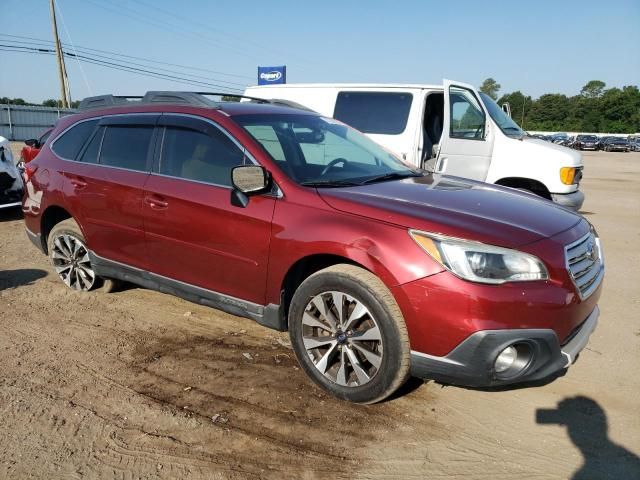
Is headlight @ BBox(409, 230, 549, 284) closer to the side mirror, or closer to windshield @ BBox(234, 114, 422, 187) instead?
windshield @ BBox(234, 114, 422, 187)

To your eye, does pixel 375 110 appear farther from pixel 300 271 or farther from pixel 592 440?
pixel 592 440

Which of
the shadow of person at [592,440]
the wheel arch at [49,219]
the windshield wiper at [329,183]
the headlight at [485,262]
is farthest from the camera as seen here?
the wheel arch at [49,219]

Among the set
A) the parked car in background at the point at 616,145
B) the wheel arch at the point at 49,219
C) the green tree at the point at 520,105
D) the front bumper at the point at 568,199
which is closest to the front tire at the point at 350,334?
the wheel arch at the point at 49,219

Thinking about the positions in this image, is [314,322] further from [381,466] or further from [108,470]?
[108,470]

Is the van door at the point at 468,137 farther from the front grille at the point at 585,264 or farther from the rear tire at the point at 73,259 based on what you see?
the rear tire at the point at 73,259

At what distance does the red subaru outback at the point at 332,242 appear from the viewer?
269cm

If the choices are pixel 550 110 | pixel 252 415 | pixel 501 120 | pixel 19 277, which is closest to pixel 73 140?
pixel 19 277

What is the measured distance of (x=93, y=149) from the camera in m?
4.63

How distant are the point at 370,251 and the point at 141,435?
1572 millimetres

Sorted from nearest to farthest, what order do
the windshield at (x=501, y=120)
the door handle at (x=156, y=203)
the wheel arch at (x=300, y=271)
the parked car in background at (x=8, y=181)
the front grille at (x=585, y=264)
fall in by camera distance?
the front grille at (x=585, y=264) < the wheel arch at (x=300, y=271) < the door handle at (x=156, y=203) < the windshield at (x=501, y=120) < the parked car in background at (x=8, y=181)

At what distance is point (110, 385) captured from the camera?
130 inches

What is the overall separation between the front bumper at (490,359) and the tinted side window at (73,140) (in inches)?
143

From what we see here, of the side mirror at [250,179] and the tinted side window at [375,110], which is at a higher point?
the tinted side window at [375,110]

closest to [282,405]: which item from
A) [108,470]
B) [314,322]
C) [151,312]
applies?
[314,322]
